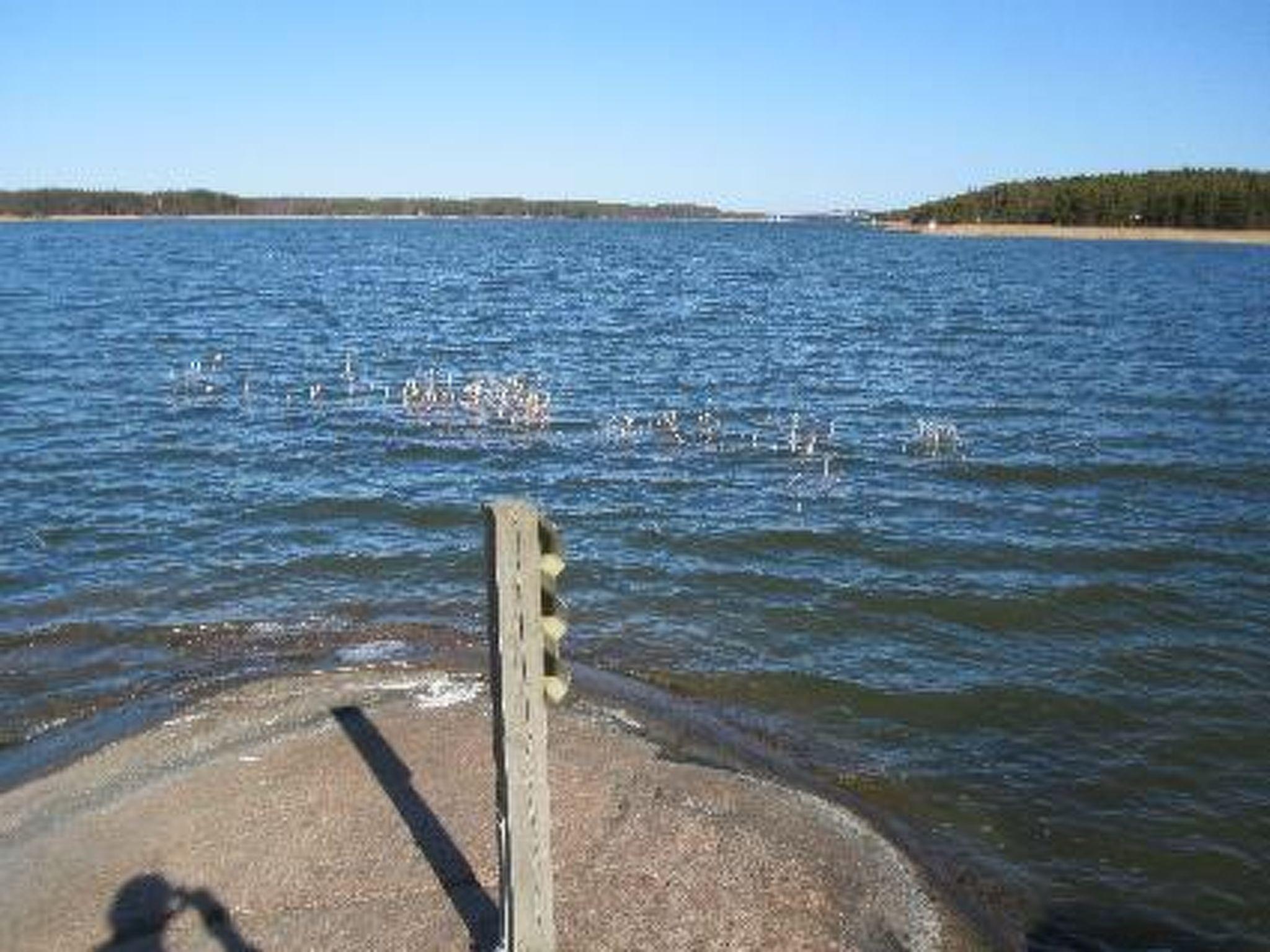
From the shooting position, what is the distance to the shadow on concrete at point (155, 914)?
8250 millimetres

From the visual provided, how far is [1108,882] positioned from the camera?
10.3m

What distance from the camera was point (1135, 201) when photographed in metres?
158

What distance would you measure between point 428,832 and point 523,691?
3735mm

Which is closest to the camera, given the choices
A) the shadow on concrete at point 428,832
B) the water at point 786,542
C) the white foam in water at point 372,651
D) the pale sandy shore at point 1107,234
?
the shadow on concrete at point 428,832

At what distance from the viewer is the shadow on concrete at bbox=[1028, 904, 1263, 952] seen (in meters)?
9.41

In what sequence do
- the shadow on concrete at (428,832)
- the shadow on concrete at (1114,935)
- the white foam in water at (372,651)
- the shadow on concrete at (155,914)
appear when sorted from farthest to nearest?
the white foam in water at (372,651), the shadow on concrete at (1114,935), the shadow on concrete at (428,832), the shadow on concrete at (155,914)

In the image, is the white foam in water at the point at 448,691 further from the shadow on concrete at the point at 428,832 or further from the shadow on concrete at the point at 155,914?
the shadow on concrete at the point at 155,914

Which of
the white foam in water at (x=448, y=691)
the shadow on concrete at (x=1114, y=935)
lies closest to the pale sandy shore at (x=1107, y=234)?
the white foam in water at (x=448, y=691)

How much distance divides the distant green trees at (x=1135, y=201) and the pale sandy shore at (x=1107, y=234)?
82 cm

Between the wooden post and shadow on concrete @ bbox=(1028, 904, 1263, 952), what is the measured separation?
4.32m

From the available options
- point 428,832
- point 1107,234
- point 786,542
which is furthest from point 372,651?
point 1107,234

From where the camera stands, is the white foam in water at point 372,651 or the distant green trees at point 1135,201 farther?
the distant green trees at point 1135,201

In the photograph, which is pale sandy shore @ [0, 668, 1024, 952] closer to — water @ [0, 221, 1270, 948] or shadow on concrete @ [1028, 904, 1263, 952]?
shadow on concrete @ [1028, 904, 1263, 952]

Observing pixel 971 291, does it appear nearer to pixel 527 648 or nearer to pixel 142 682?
pixel 142 682
